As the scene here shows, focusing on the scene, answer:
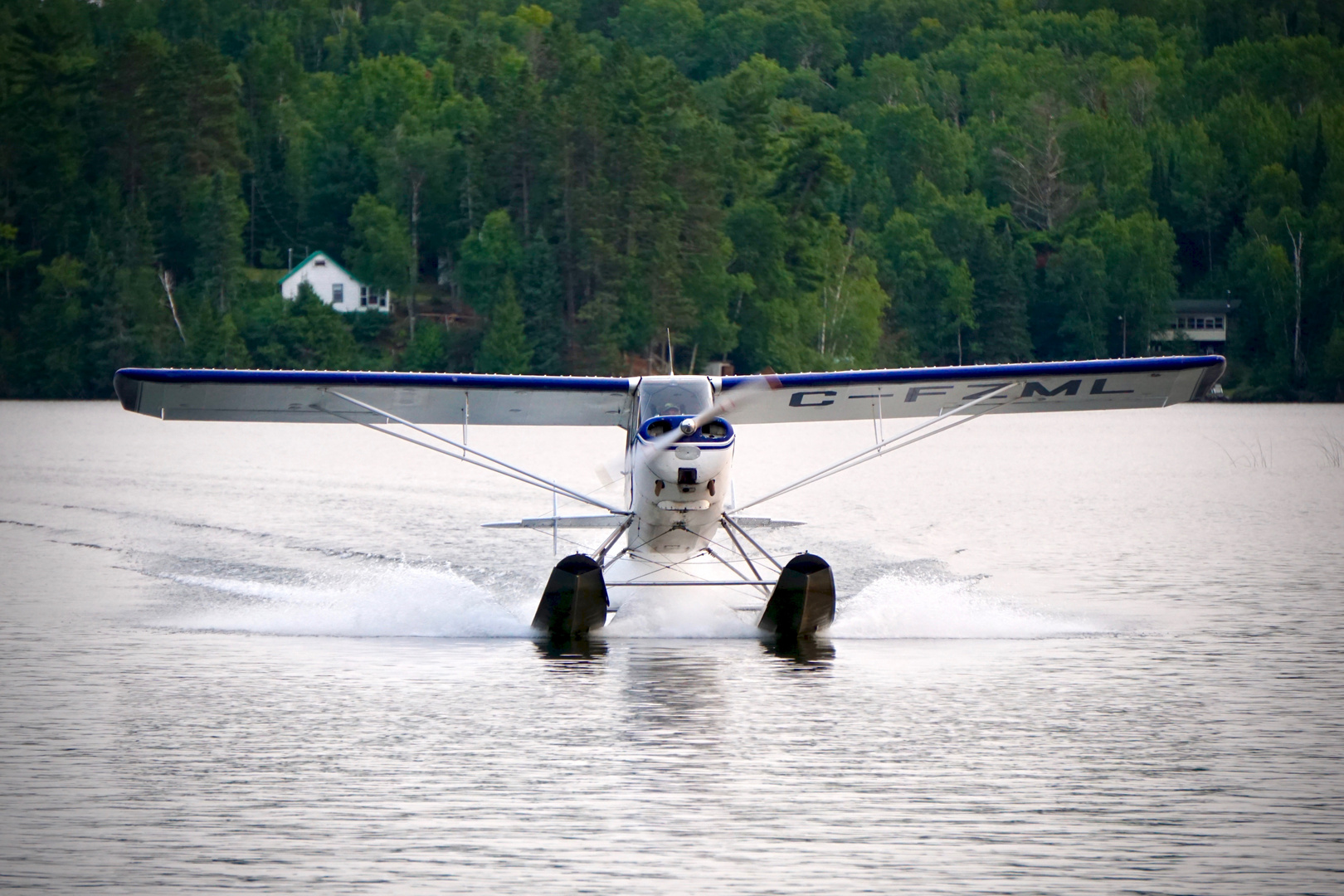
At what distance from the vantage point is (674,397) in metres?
12.6

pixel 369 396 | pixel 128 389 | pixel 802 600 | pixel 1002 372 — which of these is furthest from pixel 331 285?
pixel 802 600

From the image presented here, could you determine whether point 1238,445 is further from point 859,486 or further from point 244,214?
point 244,214

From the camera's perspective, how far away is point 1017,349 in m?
79.8

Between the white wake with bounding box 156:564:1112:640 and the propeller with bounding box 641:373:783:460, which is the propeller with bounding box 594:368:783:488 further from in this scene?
the white wake with bounding box 156:564:1112:640

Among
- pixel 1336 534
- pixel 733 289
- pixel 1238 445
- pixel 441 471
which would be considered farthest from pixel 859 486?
pixel 733 289

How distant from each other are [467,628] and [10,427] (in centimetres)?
3864

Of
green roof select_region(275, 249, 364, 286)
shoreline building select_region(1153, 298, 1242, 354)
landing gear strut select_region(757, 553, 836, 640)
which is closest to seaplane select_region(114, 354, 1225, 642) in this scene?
landing gear strut select_region(757, 553, 836, 640)

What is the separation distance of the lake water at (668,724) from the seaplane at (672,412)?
20.1 inches

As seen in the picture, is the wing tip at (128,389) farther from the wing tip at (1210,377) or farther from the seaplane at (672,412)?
the wing tip at (1210,377)

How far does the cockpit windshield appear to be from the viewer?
12453mm

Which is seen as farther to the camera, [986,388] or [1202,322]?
[1202,322]

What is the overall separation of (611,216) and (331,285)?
13133mm

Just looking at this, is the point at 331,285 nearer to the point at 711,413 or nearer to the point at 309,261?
the point at 309,261

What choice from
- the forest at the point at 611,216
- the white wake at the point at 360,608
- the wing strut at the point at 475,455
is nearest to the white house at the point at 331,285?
the forest at the point at 611,216
